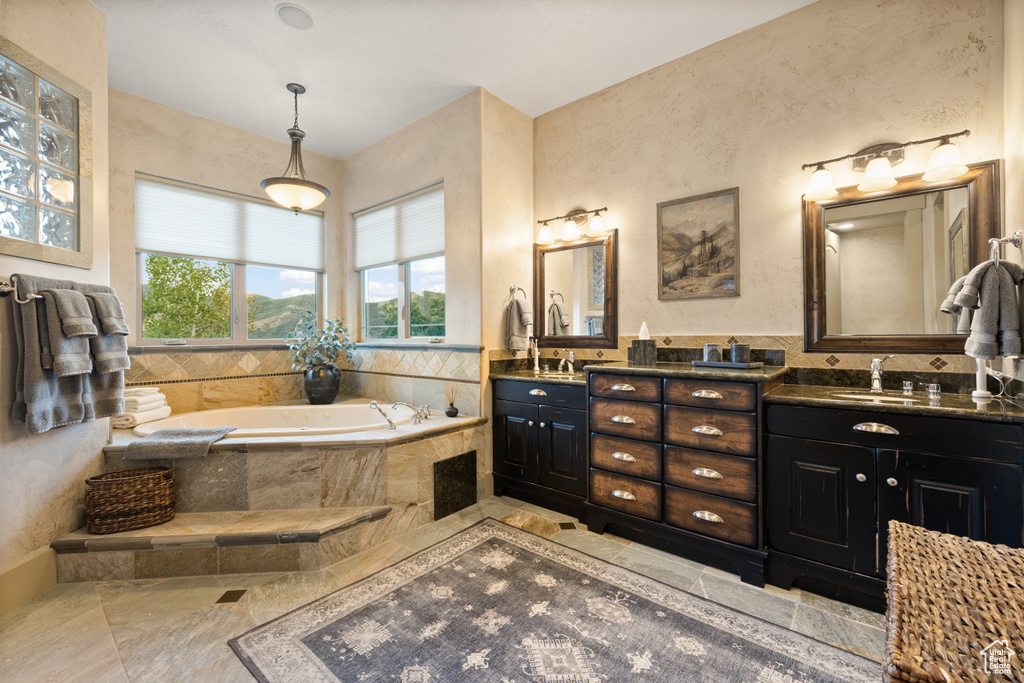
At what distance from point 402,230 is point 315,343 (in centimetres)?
128

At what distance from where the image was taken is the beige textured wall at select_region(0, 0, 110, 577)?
6.41 ft

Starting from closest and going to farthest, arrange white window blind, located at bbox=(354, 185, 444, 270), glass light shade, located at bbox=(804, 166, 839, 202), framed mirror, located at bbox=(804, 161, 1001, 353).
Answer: framed mirror, located at bbox=(804, 161, 1001, 353)
glass light shade, located at bbox=(804, 166, 839, 202)
white window blind, located at bbox=(354, 185, 444, 270)

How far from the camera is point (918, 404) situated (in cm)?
179

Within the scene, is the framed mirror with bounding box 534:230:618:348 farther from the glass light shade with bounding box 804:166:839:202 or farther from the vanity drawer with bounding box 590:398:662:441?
the glass light shade with bounding box 804:166:839:202

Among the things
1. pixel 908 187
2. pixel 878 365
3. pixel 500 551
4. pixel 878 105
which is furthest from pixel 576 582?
pixel 878 105

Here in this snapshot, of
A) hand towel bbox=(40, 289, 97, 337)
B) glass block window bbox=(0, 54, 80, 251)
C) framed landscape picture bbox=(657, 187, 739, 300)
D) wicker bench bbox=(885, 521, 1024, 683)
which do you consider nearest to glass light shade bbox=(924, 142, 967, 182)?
framed landscape picture bbox=(657, 187, 739, 300)

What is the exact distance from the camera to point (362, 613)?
1.88 m

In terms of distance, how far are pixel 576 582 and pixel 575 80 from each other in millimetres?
3231

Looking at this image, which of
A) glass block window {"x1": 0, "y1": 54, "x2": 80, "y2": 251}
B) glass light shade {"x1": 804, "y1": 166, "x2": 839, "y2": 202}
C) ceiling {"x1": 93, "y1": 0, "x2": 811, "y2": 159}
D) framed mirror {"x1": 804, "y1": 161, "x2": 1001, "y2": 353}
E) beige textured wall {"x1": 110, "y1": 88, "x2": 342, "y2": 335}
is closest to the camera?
glass block window {"x1": 0, "y1": 54, "x2": 80, "y2": 251}

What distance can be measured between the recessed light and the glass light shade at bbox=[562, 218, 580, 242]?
2043 mm

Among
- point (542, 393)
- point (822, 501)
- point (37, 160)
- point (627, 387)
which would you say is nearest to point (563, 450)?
point (542, 393)

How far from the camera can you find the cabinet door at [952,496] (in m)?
1.57

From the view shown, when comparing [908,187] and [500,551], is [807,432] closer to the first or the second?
[908,187]

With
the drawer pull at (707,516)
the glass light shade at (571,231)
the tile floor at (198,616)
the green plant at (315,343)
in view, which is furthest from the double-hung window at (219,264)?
the drawer pull at (707,516)
